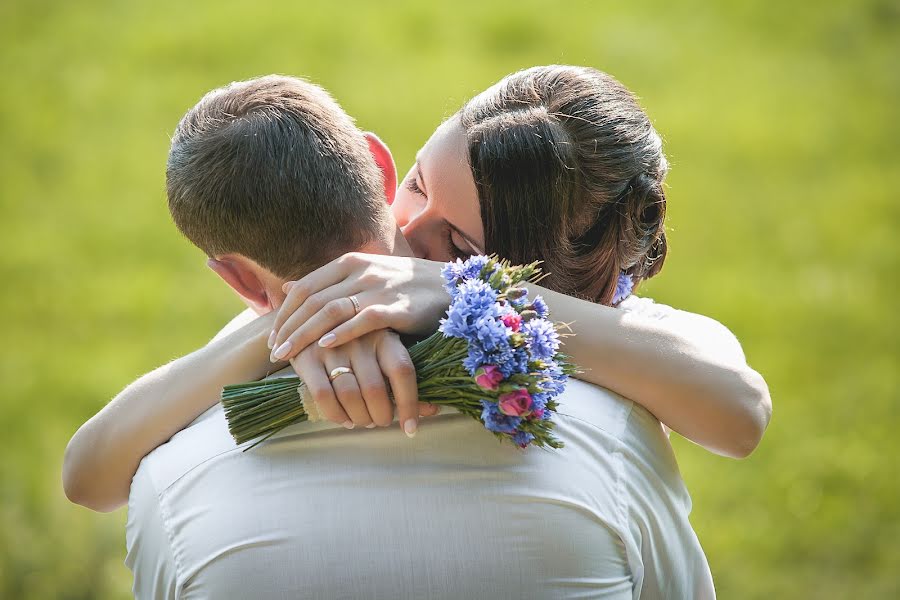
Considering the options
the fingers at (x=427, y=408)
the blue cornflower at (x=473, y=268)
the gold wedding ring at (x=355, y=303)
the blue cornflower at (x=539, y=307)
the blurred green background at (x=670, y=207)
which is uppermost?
the blue cornflower at (x=473, y=268)

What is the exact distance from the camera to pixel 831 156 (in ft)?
28.8

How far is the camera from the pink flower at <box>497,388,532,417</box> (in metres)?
1.95

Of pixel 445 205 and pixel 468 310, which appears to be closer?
pixel 468 310

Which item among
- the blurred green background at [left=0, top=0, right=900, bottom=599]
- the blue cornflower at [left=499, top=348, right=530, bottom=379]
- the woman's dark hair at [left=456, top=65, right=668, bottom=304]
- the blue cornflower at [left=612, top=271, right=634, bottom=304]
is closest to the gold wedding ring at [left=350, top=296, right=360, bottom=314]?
the blue cornflower at [left=499, top=348, right=530, bottom=379]

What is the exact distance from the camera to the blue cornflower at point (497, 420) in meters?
1.97

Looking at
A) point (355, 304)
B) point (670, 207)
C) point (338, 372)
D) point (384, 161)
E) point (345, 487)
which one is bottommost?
point (670, 207)

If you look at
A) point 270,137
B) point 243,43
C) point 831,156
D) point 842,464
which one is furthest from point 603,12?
point 270,137

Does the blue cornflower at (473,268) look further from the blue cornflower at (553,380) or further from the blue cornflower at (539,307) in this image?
the blue cornflower at (553,380)

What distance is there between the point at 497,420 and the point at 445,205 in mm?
937

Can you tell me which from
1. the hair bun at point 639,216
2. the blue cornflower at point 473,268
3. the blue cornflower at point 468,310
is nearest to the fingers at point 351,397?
the blue cornflower at point 468,310

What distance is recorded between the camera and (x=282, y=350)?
213 cm

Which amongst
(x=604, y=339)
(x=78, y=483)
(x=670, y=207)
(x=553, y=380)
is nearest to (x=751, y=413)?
(x=604, y=339)

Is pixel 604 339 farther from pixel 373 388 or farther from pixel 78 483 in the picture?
pixel 78 483

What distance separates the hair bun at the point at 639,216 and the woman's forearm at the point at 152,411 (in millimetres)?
1084
